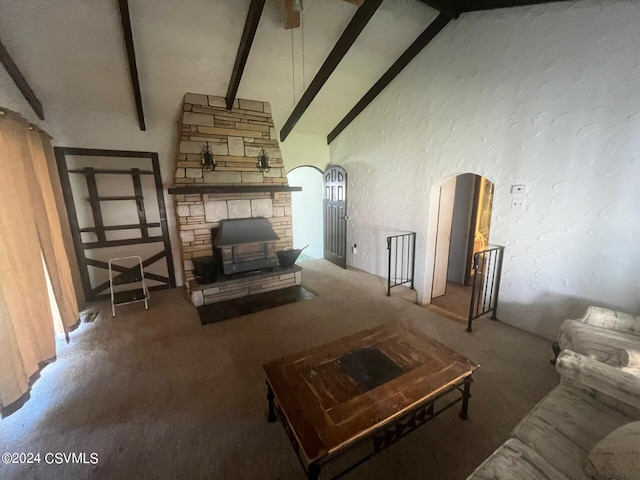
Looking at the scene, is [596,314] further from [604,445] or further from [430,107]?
[430,107]

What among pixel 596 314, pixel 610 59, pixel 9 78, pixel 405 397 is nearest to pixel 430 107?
pixel 610 59

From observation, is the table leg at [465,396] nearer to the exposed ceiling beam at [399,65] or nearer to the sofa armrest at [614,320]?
the sofa armrest at [614,320]

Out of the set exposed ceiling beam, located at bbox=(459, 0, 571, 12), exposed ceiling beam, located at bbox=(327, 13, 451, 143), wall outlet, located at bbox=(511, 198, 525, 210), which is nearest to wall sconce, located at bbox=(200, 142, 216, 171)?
exposed ceiling beam, located at bbox=(327, 13, 451, 143)

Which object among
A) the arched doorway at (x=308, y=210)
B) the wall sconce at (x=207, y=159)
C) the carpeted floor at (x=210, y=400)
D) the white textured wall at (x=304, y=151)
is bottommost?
the carpeted floor at (x=210, y=400)

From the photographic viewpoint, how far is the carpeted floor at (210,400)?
1.56 meters

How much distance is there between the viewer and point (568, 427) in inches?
50.4

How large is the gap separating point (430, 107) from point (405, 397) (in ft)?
11.0

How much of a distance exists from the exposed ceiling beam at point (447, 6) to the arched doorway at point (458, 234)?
1.84 m

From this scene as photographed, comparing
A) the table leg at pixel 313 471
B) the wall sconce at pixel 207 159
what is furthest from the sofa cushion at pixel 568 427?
the wall sconce at pixel 207 159

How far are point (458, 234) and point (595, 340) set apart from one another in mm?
2902

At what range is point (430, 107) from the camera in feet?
11.1

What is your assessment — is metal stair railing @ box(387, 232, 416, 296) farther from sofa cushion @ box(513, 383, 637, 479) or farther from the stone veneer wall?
sofa cushion @ box(513, 383, 637, 479)

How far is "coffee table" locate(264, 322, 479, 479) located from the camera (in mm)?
1283

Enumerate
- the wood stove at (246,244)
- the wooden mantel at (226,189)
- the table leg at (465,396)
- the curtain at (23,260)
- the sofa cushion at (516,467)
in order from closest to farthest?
1. the sofa cushion at (516,467)
2. the table leg at (465,396)
3. the curtain at (23,260)
4. the wooden mantel at (226,189)
5. the wood stove at (246,244)
